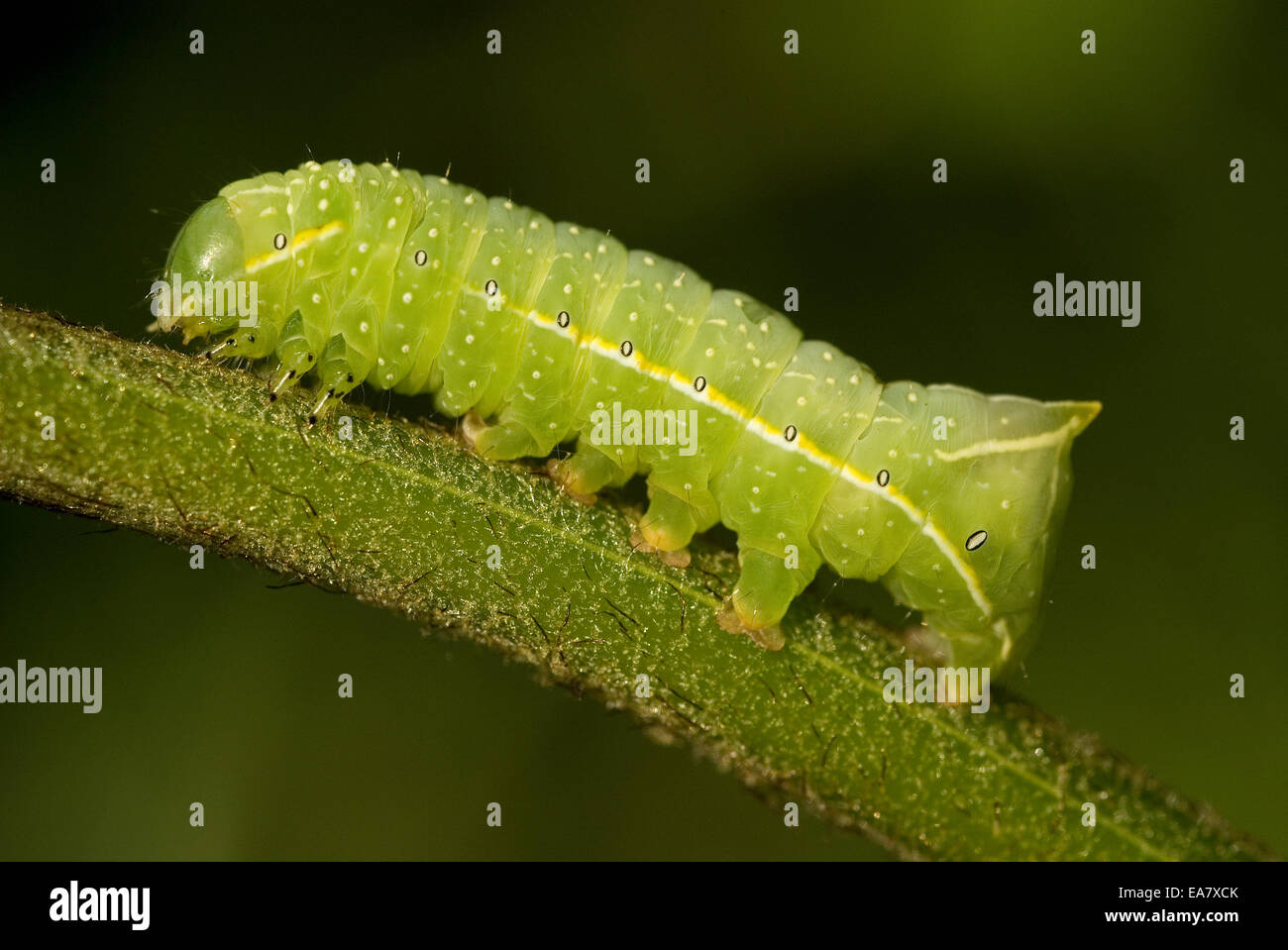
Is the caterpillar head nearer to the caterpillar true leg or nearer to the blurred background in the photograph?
the caterpillar true leg

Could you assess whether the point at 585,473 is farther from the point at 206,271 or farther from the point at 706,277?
the point at 706,277

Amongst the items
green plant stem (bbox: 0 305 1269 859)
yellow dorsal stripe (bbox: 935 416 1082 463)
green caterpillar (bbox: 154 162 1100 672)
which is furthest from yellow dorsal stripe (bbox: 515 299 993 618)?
green plant stem (bbox: 0 305 1269 859)

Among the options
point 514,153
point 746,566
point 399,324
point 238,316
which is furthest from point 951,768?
point 514,153

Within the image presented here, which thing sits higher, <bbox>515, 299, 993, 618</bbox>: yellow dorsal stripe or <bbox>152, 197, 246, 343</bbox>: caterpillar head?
<bbox>152, 197, 246, 343</bbox>: caterpillar head

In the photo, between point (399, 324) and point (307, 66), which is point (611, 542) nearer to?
point (399, 324)

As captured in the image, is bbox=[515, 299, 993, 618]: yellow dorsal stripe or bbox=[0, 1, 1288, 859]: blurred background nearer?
bbox=[515, 299, 993, 618]: yellow dorsal stripe

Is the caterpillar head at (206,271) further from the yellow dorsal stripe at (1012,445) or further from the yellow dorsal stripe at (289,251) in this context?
the yellow dorsal stripe at (1012,445)

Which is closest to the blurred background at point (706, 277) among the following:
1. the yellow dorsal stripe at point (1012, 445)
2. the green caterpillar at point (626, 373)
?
the green caterpillar at point (626, 373)
